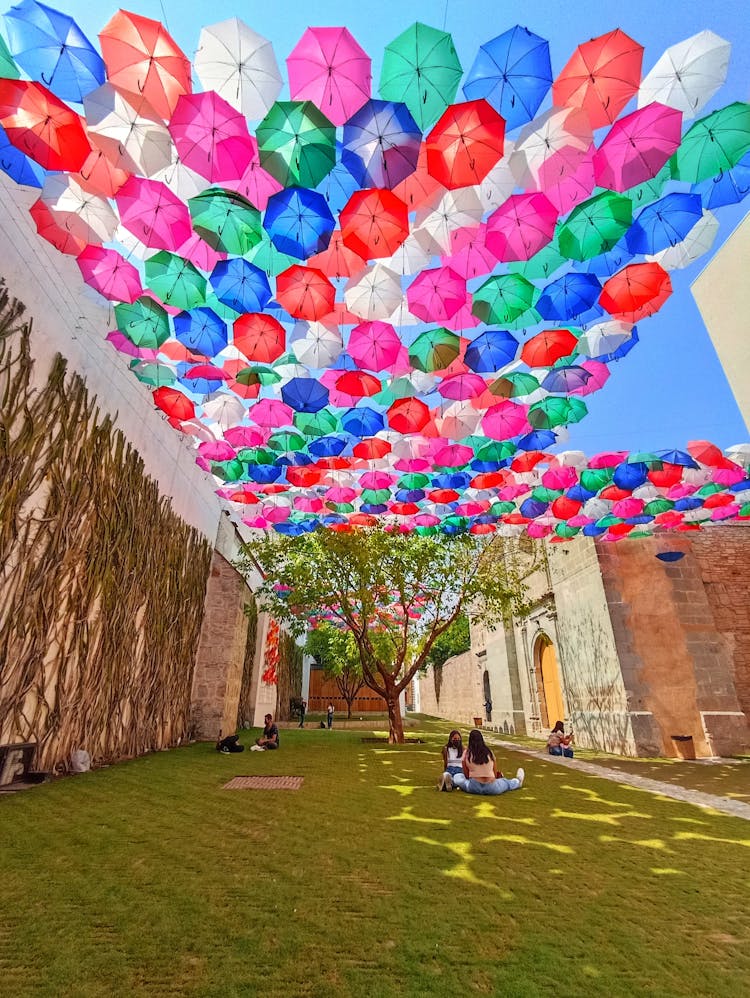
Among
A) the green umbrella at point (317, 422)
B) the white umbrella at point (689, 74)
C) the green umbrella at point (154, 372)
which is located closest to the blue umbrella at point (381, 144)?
the white umbrella at point (689, 74)

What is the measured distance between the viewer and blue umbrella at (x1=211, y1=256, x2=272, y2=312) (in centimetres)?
478

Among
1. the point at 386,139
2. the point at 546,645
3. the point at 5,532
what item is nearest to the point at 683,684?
the point at 546,645

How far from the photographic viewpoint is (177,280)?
492 centimetres

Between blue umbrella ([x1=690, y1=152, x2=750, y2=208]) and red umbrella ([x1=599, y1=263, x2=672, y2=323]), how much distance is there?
2.10 ft

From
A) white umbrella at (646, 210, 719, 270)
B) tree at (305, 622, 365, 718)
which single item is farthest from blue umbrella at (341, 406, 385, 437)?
tree at (305, 622, 365, 718)

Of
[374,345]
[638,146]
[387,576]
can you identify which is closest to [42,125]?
[374,345]

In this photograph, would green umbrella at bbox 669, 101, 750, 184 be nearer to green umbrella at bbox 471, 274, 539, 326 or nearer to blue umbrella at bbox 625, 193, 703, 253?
blue umbrella at bbox 625, 193, 703, 253

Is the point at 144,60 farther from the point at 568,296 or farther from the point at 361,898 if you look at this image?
the point at 361,898

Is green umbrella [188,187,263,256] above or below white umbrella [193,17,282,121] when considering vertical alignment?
below

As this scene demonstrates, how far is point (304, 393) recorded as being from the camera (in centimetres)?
629

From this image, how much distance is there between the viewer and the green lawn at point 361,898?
1932 millimetres

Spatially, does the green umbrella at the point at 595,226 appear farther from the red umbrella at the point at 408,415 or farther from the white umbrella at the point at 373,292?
the red umbrella at the point at 408,415

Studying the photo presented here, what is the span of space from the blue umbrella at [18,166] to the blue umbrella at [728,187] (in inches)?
239

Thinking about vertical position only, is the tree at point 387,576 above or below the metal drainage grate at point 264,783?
above
